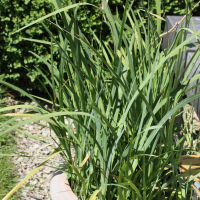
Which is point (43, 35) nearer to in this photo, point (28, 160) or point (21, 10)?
point (21, 10)

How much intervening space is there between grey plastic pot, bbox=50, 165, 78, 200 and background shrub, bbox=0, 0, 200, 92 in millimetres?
1594

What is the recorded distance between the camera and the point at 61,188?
104 centimetres

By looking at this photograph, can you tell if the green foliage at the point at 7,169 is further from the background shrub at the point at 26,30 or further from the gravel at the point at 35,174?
the background shrub at the point at 26,30

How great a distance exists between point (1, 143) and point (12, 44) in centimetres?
114

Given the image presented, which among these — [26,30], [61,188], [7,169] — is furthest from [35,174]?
[26,30]

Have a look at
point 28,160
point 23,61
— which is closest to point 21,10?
point 23,61

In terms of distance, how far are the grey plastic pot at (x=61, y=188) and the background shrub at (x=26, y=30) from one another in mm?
1594

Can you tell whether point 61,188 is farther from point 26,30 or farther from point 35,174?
point 26,30

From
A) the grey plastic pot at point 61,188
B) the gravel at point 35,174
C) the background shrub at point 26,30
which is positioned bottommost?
the gravel at point 35,174

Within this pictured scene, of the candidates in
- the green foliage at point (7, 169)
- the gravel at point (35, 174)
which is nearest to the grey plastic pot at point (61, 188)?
the gravel at point (35, 174)

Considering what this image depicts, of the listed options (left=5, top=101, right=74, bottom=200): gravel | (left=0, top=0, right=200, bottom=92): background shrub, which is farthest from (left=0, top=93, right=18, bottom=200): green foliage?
(left=0, top=0, right=200, bottom=92): background shrub

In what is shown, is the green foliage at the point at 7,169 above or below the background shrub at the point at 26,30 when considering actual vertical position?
below

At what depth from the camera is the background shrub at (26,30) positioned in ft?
8.36

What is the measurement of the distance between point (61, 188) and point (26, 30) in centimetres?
202
